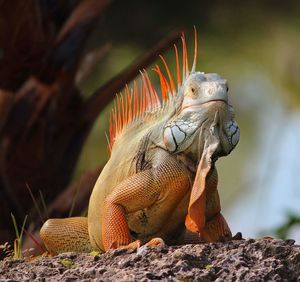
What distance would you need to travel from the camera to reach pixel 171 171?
5.93m

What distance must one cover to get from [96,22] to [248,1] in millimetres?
6371

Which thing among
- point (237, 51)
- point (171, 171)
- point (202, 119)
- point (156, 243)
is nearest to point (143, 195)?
point (171, 171)

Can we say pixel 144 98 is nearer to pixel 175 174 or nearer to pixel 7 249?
pixel 175 174

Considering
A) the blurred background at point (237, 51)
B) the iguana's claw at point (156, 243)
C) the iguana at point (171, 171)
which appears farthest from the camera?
the blurred background at point (237, 51)

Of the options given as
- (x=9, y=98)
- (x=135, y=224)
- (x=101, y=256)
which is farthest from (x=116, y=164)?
(x=9, y=98)

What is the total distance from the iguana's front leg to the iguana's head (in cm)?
12

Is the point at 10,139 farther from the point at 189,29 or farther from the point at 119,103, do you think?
the point at 189,29

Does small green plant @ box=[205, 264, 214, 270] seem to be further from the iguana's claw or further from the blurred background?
the blurred background

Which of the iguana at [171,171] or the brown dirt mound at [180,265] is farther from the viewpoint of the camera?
the iguana at [171,171]

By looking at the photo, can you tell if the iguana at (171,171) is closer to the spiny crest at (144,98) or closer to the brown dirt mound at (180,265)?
the spiny crest at (144,98)

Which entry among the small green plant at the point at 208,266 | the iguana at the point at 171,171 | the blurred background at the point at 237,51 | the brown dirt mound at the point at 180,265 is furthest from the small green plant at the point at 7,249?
the blurred background at the point at 237,51

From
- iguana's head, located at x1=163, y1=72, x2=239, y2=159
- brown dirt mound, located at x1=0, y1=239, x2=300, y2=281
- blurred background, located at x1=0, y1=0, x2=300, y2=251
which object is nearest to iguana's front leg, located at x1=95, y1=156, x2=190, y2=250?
iguana's head, located at x1=163, y1=72, x2=239, y2=159

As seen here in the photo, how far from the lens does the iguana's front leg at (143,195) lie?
592 cm

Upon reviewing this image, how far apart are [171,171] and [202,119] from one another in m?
0.30
